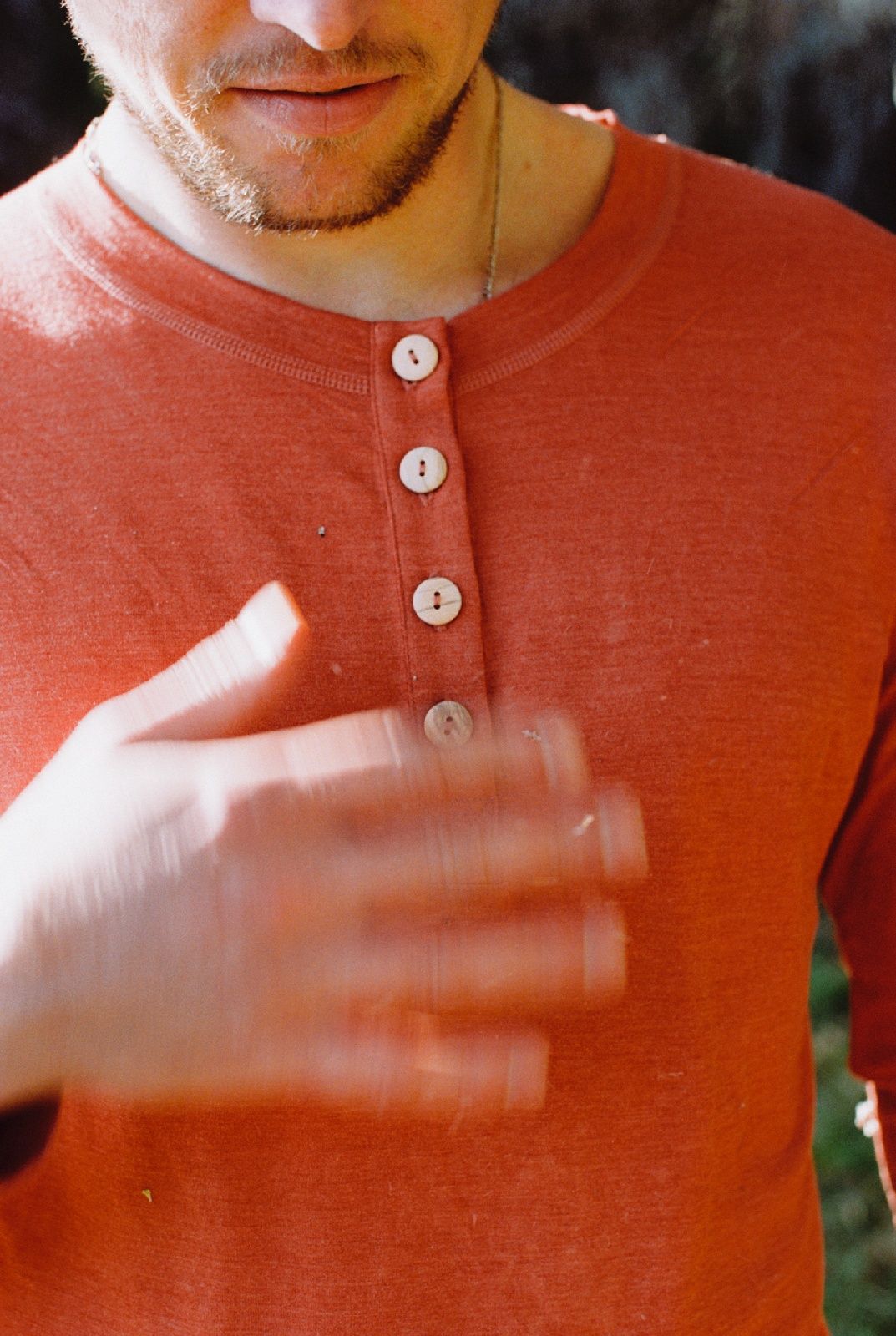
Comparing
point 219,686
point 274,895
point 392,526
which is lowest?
point 274,895

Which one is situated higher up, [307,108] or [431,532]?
[307,108]

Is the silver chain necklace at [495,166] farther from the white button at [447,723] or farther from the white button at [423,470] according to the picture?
the white button at [447,723]

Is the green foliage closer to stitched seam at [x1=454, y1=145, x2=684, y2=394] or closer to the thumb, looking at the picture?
stitched seam at [x1=454, y1=145, x2=684, y2=394]

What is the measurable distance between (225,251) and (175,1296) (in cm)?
72

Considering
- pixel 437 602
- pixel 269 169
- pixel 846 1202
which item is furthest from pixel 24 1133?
pixel 846 1202

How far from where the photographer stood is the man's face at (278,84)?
909 mm

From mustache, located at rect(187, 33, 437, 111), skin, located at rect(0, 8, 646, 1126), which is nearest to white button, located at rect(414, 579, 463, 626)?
skin, located at rect(0, 8, 646, 1126)

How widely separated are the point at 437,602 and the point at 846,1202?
172cm

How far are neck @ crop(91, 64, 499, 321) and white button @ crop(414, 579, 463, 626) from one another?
238 mm

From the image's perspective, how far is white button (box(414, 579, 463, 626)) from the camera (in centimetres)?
92

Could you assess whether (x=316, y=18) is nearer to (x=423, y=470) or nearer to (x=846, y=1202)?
(x=423, y=470)

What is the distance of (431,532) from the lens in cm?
94

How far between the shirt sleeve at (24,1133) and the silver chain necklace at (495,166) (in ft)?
2.04

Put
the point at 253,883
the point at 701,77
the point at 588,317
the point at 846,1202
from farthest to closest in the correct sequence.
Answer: the point at 846,1202 → the point at 701,77 → the point at 588,317 → the point at 253,883
